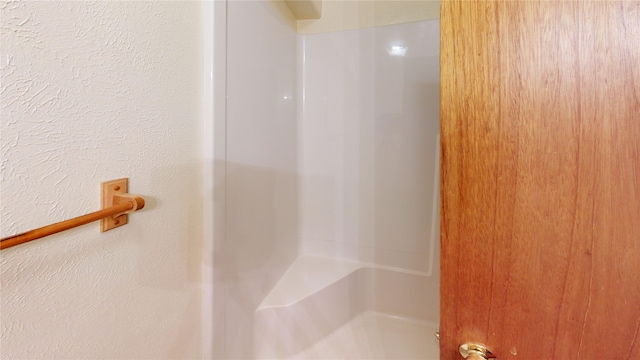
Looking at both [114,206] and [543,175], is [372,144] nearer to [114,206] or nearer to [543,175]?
[543,175]

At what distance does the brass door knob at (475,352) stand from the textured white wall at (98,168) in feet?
2.66

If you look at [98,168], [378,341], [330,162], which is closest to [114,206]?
[98,168]

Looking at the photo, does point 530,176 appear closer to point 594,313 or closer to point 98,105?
point 594,313

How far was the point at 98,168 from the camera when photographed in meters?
0.58

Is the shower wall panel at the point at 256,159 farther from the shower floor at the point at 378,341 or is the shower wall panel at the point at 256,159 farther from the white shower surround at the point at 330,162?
the shower floor at the point at 378,341

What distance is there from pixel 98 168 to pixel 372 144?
1322 mm

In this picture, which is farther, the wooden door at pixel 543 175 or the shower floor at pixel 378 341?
the shower floor at pixel 378 341

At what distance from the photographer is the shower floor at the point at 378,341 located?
52.9 inches

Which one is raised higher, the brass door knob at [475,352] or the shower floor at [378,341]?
the brass door knob at [475,352]

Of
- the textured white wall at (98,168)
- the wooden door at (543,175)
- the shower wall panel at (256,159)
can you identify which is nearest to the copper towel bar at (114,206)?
the textured white wall at (98,168)

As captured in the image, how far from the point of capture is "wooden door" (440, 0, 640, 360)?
0.41 meters

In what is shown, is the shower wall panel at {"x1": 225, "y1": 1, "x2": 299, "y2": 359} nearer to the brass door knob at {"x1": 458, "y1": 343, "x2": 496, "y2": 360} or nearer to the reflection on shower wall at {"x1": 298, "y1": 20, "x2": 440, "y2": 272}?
the reflection on shower wall at {"x1": 298, "y1": 20, "x2": 440, "y2": 272}

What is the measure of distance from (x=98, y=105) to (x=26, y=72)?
121 millimetres

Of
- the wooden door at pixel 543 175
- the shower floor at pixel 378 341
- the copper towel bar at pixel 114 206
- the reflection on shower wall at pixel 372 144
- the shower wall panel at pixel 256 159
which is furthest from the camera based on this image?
the reflection on shower wall at pixel 372 144
